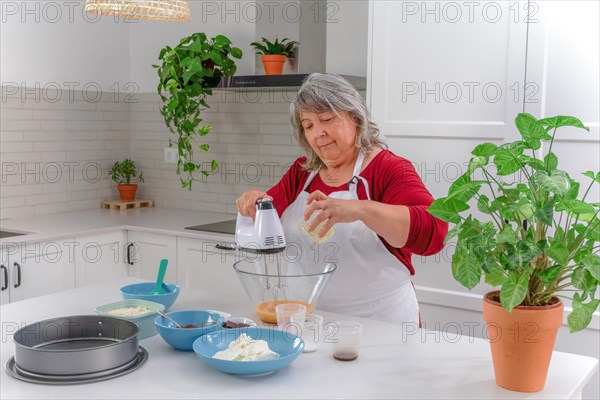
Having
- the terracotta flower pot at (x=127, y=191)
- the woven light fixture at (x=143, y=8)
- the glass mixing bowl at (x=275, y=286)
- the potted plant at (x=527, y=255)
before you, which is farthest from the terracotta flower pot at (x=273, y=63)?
the potted plant at (x=527, y=255)

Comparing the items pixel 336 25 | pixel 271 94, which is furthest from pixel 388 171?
pixel 271 94

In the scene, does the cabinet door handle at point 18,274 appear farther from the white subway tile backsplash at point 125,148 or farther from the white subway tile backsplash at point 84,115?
the white subway tile backsplash at point 84,115

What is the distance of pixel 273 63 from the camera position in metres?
3.88

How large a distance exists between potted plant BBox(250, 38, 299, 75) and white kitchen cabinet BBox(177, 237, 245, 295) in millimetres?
971

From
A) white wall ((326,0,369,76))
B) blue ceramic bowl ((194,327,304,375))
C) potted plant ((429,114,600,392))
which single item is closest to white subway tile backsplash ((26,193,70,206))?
white wall ((326,0,369,76))

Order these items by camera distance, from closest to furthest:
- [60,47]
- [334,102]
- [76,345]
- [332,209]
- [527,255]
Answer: [527,255] → [76,345] → [332,209] → [334,102] → [60,47]

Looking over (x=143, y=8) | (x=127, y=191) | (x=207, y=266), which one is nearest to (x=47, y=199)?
(x=127, y=191)

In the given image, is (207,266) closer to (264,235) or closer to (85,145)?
(85,145)

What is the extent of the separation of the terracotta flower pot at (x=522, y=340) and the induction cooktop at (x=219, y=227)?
2.42m

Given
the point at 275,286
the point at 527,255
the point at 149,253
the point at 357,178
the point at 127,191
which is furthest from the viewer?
the point at 127,191

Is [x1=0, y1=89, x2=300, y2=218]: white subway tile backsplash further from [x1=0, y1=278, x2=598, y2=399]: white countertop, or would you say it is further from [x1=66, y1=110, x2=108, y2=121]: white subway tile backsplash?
[x1=0, y1=278, x2=598, y2=399]: white countertop

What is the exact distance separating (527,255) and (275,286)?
775 millimetres

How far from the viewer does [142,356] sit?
1812 mm

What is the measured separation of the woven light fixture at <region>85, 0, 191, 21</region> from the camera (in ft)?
7.57
